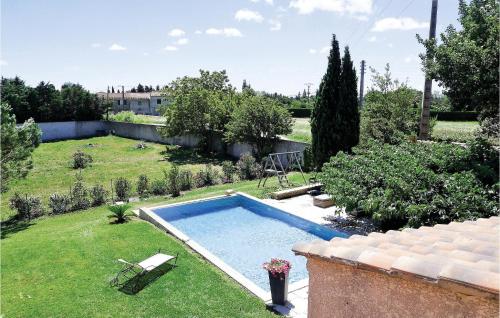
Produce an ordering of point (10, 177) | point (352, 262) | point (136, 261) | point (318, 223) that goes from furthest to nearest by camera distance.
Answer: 1. point (10, 177)
2. point (318, 223)
3. point (136, 261)
4. point (352, 262)

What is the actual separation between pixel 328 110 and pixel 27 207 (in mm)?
14469

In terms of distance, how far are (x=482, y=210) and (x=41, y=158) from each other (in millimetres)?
32638

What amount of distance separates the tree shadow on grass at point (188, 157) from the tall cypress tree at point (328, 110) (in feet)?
36.7

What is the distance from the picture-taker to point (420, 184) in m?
10.6

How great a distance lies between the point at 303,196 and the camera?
58.3 ft

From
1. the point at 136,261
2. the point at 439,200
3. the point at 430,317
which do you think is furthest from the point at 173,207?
the point at 430,317

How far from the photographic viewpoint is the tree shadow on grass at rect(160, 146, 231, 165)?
99.8 feet

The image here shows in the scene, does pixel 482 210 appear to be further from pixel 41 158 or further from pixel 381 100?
pixel 41 158

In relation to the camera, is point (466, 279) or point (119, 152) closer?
point (466, 279)

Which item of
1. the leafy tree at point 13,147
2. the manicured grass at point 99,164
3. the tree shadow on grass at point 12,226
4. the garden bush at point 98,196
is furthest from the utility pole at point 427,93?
the tree shadow on grass at point 12,226

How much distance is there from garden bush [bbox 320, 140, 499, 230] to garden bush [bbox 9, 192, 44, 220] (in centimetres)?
1234

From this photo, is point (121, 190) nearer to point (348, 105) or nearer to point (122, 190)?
point (122, 190)

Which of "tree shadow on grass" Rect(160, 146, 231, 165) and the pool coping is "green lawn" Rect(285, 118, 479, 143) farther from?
the pool coping

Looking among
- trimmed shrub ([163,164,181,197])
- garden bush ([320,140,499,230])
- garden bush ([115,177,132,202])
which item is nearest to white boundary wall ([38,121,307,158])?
trimmed shrub ([163,164,181,197])
